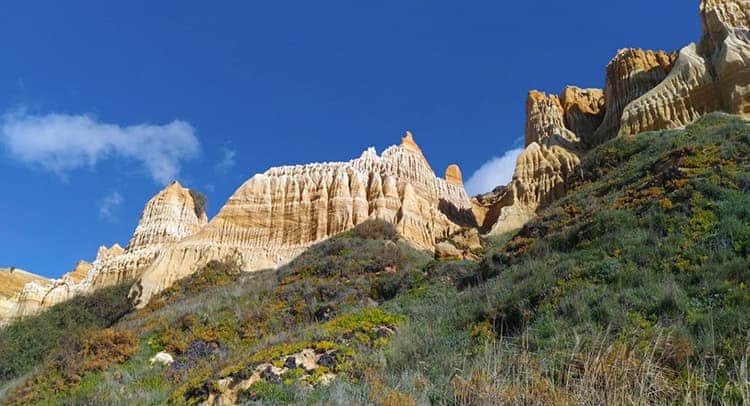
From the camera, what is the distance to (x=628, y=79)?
Answer: 39344 millimetres

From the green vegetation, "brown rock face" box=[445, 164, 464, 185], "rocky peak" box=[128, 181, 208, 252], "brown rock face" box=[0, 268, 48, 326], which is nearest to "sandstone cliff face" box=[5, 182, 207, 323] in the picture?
"rocky peak" box=[128, 181, 208, 252]

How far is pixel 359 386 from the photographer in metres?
8.39

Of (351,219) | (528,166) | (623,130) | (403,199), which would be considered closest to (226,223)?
(351,219)

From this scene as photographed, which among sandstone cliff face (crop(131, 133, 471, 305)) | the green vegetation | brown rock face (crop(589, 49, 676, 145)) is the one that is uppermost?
brown rock face (crop(589, 49, 676, 145))

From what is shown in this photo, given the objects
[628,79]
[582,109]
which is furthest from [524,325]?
[582,109]

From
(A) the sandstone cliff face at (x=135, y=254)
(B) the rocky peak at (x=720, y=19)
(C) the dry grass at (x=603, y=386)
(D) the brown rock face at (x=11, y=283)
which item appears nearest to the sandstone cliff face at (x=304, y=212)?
(A) the sandstone cliff face at (x=135, y=254)

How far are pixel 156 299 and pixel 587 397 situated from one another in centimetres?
2873

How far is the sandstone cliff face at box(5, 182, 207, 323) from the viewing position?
162 ft

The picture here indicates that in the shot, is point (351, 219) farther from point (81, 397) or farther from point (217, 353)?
point (81, 397)

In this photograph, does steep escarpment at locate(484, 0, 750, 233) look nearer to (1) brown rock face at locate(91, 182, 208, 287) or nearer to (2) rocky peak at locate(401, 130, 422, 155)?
(2) rocky peak at locate(401, 130, 422, 155)

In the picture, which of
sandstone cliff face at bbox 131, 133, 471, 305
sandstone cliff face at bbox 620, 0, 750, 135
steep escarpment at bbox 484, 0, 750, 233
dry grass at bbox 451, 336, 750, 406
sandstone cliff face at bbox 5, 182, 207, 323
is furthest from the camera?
sandstone cliff face at bbox 5, 182, 207, 323

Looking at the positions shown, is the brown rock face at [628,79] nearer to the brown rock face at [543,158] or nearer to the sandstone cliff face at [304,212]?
the brown rock face at [543,158]

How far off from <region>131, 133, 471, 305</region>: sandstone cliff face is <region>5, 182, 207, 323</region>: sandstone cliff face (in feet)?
24.7

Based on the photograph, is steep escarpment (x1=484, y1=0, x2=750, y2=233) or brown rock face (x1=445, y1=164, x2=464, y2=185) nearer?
steep escarpment (x1=484, y1=0, x2=750, y2=233)
